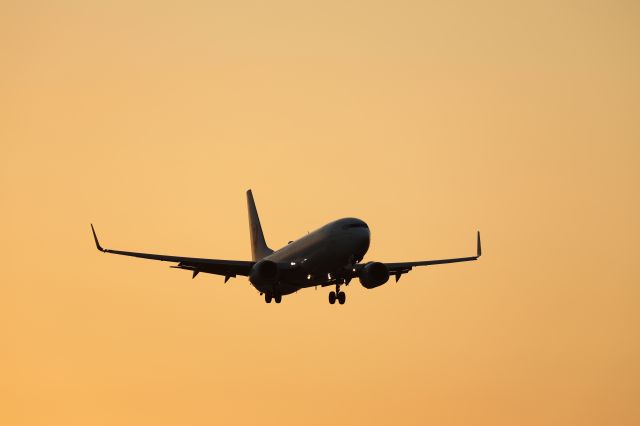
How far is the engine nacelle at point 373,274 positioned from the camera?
9206 cm

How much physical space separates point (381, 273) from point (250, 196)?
118ft

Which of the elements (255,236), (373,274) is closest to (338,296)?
(373,274)

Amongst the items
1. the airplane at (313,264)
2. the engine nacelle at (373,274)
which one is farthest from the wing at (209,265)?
the engine nacelle at (373,274)

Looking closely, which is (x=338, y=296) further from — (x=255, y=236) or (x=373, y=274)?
(x=255, y=236)

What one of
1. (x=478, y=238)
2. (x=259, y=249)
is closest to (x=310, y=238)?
(x=478, y=238)

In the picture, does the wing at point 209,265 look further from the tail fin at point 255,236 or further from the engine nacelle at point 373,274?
the tail fin at point 255,236

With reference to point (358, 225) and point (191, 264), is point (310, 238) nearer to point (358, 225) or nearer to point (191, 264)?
point (358, 225)

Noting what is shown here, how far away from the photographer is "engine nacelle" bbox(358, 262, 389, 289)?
92062mm

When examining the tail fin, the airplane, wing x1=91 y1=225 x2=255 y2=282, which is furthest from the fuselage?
the tail fin

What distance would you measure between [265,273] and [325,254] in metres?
5.56

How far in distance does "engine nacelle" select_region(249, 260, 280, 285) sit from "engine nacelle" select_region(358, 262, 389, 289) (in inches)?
275

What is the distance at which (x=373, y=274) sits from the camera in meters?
92.1

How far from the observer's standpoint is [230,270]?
3711 inches

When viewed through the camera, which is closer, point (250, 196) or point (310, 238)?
point (310, 238)
